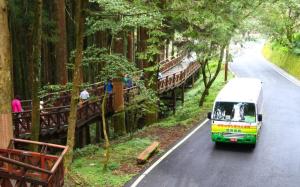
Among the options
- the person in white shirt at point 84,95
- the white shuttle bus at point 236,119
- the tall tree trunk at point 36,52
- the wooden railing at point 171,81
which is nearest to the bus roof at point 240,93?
the white shuttle bus at point 236,119

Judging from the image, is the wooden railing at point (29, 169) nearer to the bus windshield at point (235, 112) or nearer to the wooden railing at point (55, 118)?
the wooden railing at point (55, 118)

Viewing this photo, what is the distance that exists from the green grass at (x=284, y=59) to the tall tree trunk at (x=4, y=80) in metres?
34.2

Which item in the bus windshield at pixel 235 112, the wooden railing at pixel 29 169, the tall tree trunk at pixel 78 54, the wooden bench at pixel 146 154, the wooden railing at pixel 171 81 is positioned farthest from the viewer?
the wooden railing at pixel 171 81

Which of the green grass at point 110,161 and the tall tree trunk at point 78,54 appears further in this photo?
the green grass at point 110,161

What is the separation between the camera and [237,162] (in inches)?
616

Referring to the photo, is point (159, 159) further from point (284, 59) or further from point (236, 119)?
point (284, 59)

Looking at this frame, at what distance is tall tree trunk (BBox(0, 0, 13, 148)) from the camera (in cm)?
1010

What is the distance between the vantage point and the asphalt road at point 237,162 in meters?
13.5

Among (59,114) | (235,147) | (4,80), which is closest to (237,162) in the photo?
(235,147)

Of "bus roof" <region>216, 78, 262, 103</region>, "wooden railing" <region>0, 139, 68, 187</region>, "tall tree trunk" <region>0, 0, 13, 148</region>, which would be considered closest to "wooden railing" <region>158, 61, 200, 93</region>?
"bus roof" <region>216, 78, 262, 103</region>

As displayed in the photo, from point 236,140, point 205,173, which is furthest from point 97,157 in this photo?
point 236,140

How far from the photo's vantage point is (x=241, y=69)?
47875 millimetres

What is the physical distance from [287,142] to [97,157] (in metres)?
8.21

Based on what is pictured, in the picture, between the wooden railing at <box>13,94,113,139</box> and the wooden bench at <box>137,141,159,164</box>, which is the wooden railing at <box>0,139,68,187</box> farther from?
the wooden railing at <box>13,94,113,139</box>
